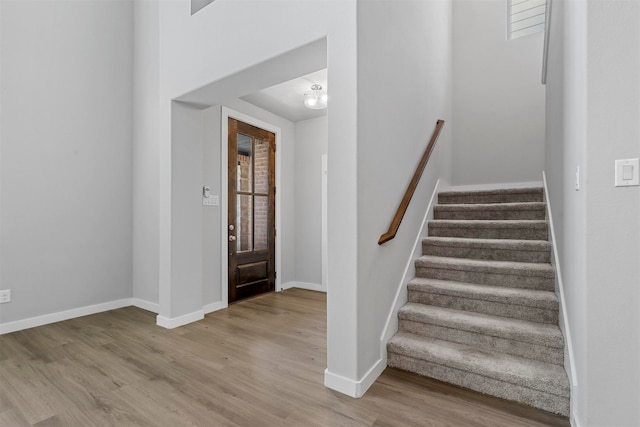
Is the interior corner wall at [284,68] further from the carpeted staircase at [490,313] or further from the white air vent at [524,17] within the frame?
the white air vent at [524,17]

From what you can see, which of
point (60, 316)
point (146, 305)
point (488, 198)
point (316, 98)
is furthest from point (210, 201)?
point (488, 198)

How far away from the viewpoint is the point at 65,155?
11.2 ft

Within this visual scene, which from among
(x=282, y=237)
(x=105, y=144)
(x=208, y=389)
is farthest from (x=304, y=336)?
(x=105, y=144)

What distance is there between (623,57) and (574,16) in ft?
1.76

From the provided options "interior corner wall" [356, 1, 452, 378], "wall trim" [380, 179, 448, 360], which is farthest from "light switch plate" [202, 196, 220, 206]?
"wall trim" [380, 179, 448, 360]

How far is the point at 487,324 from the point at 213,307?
9.42ft

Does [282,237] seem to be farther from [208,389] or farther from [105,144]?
[208,389]

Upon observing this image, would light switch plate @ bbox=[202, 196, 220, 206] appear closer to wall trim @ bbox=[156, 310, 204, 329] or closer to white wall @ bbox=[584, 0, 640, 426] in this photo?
wall trim @ bbox=[156, 310, 204, 329]

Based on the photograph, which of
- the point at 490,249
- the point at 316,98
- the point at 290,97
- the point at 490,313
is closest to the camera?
the point at 490,313

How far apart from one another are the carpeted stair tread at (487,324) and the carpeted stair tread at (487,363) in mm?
126

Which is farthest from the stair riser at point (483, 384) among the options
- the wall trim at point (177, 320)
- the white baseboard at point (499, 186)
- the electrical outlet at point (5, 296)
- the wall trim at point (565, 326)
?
the electrical outlet at point (5, 296)

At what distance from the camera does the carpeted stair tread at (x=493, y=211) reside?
319cm

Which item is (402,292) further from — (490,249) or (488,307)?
(490,249)

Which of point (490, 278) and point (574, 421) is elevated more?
point (490, 278)
